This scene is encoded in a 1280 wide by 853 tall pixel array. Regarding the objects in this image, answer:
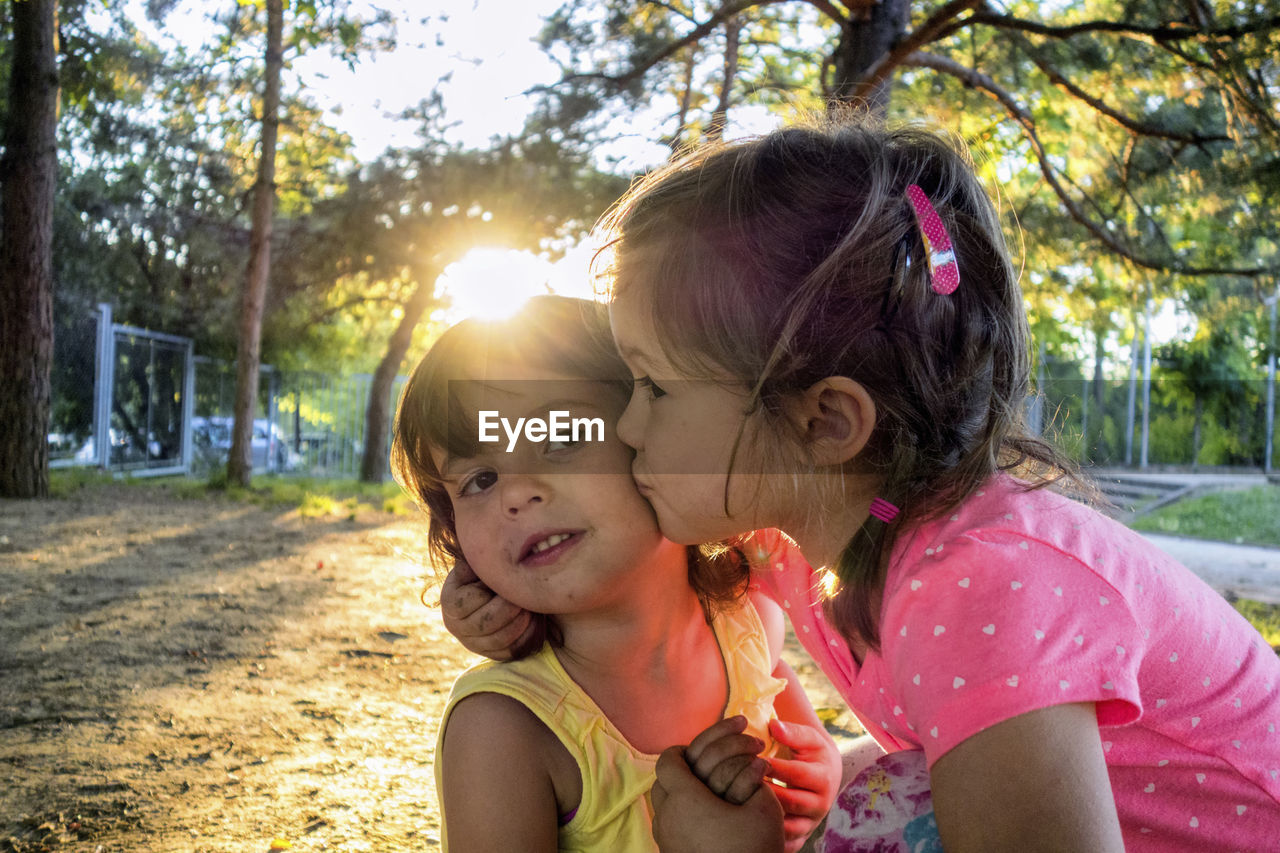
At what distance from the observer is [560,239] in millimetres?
11852

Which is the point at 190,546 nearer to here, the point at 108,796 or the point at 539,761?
the point at 108,796

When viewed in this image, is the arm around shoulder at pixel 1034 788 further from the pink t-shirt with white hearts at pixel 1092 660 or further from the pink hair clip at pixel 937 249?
the pink hair clip at pixel 937 249

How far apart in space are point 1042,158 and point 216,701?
4.87 metres

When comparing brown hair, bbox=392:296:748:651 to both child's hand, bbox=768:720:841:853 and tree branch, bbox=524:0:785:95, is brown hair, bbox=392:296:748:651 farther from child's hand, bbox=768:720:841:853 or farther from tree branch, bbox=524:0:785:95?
tree branch, bbox=524:0:785:95

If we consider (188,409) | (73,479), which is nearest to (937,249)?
(73,479)

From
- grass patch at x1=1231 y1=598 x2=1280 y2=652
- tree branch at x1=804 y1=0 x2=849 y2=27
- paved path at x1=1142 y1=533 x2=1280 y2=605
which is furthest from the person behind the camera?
paved path at x1=1142 y1=533 x2=1280 y2=605

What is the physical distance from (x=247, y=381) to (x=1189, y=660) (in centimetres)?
1010

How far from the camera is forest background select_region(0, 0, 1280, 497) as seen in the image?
4.58 m

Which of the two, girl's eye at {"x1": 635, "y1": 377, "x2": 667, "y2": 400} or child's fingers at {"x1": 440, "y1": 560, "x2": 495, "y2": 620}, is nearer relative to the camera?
girl's eye at {"x1": 635, "y1": 377, "x2": 667, "y2": 400}

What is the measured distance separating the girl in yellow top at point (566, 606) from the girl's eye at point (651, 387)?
123mm

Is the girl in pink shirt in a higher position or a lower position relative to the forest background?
lower

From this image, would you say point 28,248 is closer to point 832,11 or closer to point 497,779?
point 832,11

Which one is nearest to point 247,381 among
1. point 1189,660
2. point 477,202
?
point 477,202

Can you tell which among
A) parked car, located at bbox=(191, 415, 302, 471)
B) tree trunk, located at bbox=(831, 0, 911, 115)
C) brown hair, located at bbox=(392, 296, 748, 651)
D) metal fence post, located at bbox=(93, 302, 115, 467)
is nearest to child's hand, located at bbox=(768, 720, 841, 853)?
brown hair, located at bbox=(392, 296, 748, 651)
